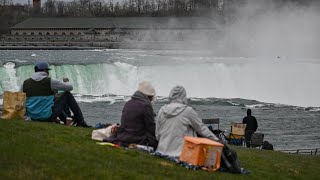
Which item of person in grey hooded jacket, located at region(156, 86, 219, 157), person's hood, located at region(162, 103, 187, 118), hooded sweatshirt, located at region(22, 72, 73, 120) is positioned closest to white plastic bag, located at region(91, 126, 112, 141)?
person in grey hooded jacket, located at region(156, 86, 219, 157)

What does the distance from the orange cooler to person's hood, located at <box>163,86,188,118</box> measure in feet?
1.78

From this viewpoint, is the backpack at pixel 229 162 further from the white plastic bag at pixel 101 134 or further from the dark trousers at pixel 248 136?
the dark trousers at pixel 248 136

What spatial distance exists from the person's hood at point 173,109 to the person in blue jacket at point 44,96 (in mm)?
3785

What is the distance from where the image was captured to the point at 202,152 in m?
9.09

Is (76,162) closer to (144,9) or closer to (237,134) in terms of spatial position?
(237,134)

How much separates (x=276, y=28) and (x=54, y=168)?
251 feet

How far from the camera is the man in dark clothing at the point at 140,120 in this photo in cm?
1013

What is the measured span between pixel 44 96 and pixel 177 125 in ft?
14.7

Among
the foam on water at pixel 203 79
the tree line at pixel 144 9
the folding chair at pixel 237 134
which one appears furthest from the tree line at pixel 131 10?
the folding chair at pixel 237 134

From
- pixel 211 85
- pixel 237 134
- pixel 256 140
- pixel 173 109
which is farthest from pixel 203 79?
pixel 173 109

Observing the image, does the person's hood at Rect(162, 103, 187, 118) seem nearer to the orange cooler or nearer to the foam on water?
the orange cooler

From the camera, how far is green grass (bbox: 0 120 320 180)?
25.4 feet

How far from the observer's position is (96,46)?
142 metres

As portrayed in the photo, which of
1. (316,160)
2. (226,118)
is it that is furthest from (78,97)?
(316,160)
